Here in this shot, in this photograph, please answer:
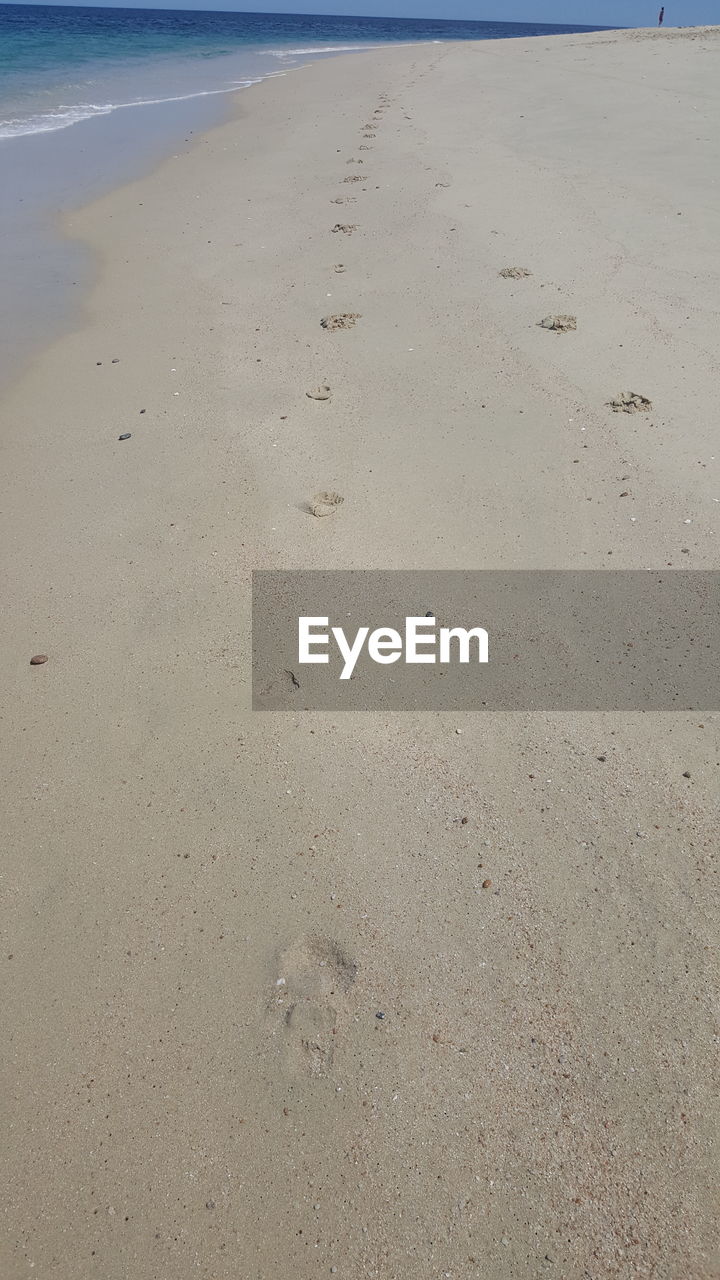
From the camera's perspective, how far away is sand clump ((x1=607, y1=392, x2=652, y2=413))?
4164 mm

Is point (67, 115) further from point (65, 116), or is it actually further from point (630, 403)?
point (630, 403)

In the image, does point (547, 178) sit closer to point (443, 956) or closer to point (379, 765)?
point (379, 765)

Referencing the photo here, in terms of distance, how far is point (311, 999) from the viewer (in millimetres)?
1984

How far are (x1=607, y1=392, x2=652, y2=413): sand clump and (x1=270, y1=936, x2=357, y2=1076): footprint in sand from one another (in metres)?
3.28

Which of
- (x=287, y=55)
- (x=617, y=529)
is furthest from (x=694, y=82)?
(x=287, y=55)

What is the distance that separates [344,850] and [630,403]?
308cm

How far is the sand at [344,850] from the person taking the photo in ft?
5.50

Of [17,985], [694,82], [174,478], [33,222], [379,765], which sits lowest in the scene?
[17,985]

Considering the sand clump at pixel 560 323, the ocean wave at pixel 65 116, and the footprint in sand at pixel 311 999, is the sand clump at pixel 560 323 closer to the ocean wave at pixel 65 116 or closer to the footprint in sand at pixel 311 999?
the footprint in sand at pixel 311 999

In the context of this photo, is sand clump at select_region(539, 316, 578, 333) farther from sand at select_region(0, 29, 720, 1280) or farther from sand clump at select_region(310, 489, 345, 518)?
sand clump at select_region(310, 489, 345, 518)

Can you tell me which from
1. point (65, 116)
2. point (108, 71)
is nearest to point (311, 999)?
point (65, 116)

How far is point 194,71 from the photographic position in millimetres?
19375

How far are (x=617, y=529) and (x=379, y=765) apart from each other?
5.47 feet

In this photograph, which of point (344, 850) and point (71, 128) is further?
point (71, 128)
